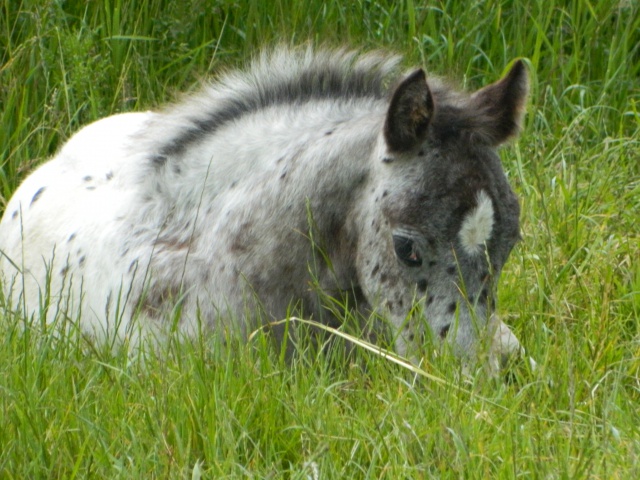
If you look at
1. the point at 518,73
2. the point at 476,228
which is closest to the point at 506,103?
the point at 518,73

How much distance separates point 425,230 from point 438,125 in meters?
0.37

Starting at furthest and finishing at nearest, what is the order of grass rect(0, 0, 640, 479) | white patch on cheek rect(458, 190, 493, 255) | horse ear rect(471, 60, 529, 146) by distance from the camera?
horse ear rect(471, 60, 529, 146)
white patch on cheek rect(458, 190, 493, 255)
grass rect(0, 0, 640, 479)

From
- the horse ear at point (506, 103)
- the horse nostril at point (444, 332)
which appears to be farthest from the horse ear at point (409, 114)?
the horse nostril at point (444, 332)

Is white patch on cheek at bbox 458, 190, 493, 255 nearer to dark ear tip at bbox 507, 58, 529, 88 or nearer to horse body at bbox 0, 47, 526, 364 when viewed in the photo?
horse body at bbox 0, 47, 526, 364

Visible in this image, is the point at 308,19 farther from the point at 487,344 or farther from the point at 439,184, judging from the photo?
the point at 487,344

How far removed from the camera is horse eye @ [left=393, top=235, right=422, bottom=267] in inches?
139

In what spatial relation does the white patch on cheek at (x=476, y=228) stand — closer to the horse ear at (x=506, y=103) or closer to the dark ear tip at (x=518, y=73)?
the horse ear at (x=506, y=103)

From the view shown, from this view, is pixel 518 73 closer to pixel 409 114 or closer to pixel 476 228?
pixel 409 114

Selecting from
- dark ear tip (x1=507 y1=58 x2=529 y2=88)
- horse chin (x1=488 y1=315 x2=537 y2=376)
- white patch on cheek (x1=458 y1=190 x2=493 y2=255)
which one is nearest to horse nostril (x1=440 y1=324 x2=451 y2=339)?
horse chin (x1=488 y1=315 x2=537 y2=376)

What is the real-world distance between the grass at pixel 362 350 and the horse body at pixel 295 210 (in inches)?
10.3

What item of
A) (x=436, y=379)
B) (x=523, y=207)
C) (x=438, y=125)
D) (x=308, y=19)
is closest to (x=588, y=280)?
(x=523, y=207)

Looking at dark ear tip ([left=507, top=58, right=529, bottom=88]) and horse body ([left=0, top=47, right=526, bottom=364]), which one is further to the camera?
dark ear tip ([left=507, top=58, right=529, bottom=88])

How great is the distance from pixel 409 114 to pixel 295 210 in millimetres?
517

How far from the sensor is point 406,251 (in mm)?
3555
